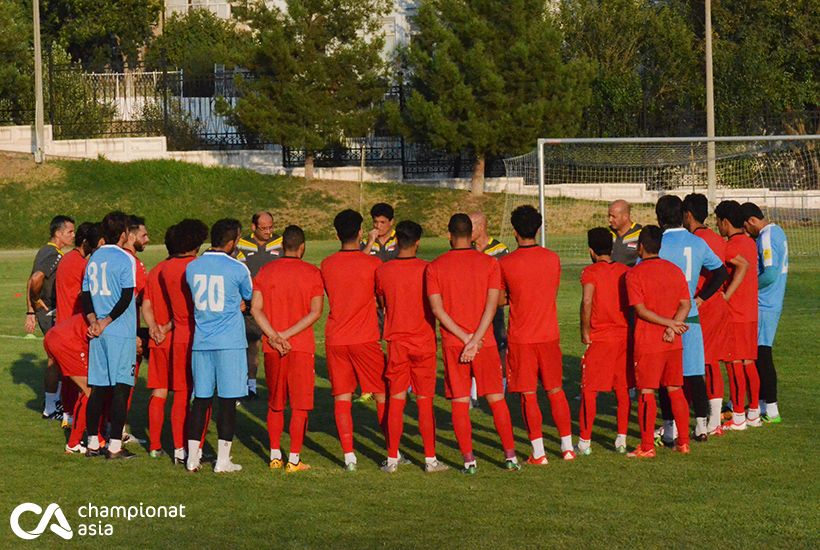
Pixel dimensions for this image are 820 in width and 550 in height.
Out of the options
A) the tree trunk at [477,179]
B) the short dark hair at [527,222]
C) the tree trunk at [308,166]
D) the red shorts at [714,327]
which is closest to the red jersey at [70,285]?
the short dark hair at [527,222]

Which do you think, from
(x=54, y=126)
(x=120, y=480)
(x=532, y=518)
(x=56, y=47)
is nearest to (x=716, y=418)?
(x=532, y=518)

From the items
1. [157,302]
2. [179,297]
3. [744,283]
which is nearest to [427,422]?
[179,297]

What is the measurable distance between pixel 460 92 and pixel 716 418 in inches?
1249

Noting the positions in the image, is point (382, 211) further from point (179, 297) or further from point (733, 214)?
point (733, 214)

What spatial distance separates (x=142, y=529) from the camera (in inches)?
340

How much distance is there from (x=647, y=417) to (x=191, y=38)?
47565mm

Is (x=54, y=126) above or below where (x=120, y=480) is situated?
above

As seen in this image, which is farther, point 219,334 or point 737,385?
point 737,385

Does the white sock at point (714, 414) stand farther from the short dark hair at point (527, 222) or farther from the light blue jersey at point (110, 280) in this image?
the light blue jersey at point (110, 280)

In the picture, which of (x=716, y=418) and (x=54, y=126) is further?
(x=54, y=126)

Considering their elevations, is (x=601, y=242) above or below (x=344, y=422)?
above

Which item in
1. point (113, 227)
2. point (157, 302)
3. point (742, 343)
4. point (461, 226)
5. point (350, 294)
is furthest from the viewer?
point (742, 343)

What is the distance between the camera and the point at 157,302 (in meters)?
10.7

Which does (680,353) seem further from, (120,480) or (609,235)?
(120,480)
